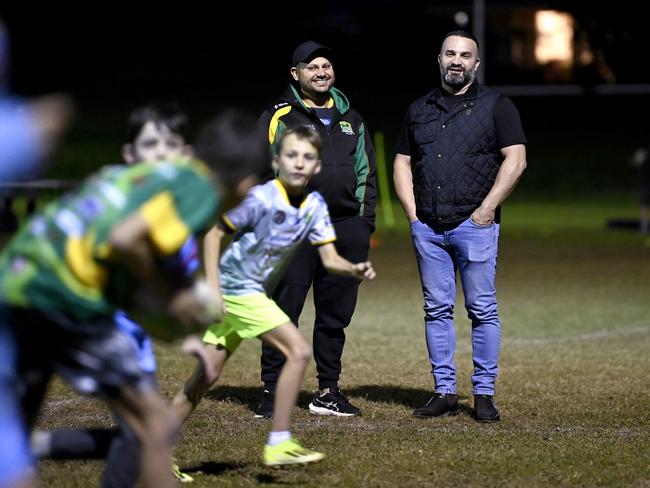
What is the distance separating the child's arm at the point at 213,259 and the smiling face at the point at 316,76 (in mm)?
2133

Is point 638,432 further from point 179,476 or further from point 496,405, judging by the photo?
point 179,476

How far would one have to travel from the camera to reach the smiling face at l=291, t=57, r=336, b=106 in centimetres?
809

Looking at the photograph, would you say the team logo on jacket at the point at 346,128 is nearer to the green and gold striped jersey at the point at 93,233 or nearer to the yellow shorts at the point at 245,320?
the yellow shorts at the point at 245,320

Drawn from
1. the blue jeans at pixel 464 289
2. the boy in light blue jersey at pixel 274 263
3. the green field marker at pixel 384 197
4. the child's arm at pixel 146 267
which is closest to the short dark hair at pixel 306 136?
the boy in light blue jersey at pixel 274 263

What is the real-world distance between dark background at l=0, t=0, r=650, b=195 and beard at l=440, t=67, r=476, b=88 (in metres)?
24.8

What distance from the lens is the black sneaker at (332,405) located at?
805cm

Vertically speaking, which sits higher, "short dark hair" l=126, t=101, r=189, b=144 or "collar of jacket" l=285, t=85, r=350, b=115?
"short dark hair" l=126, t=101, r=189, b=144

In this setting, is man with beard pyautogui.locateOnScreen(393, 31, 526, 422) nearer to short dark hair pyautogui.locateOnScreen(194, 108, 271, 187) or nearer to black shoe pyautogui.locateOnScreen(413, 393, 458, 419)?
black shoe pyautogui.locateOnScreen(413, 393, 458, 419)

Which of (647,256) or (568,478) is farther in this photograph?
(647,256)

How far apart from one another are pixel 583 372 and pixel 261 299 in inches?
158

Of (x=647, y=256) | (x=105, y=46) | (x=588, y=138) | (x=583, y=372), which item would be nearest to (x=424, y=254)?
(x=583, y=372)

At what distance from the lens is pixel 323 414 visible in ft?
26.4

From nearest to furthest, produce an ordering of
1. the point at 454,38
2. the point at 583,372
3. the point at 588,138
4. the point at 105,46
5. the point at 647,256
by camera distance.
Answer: the point at 454,38
the point at 583,372
the point at 647,256
the point at 588,138
the point at 105,46

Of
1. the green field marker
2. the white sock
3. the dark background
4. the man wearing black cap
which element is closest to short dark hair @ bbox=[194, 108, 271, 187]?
the white sock
